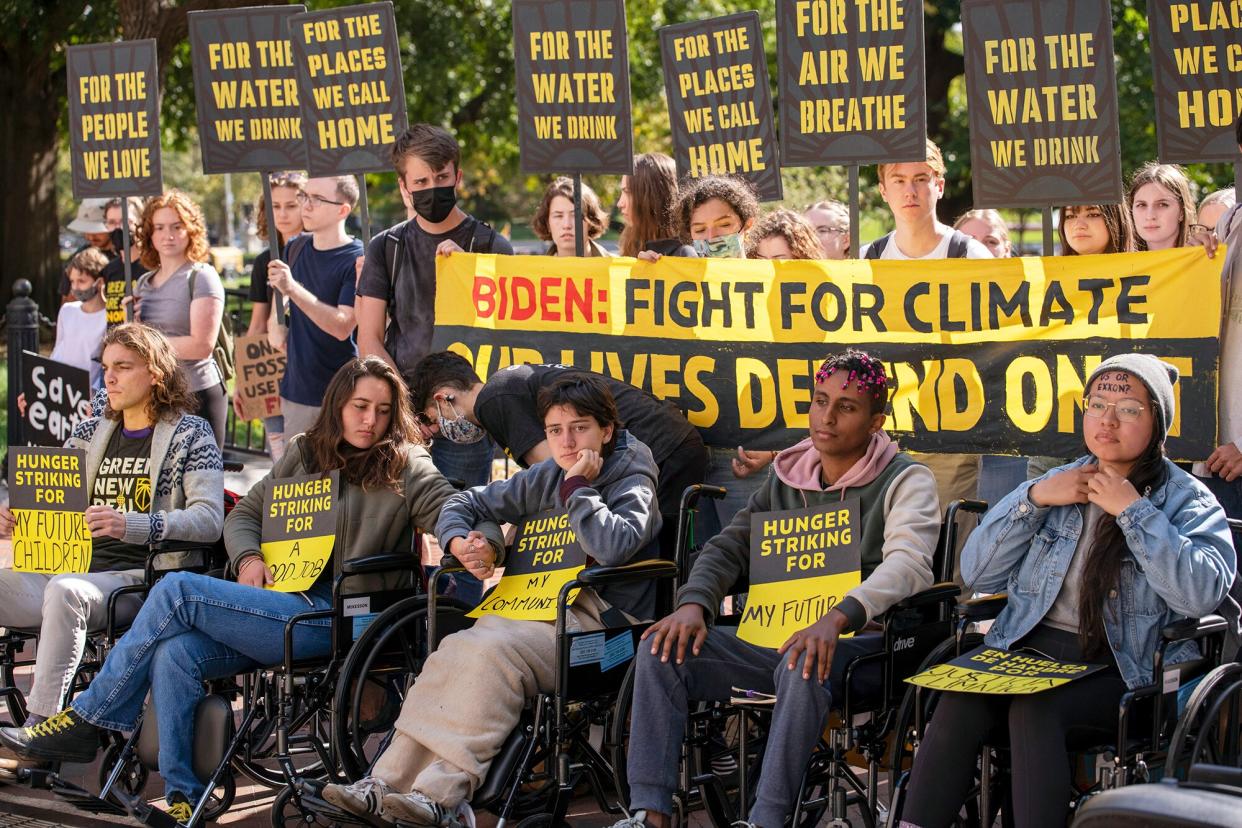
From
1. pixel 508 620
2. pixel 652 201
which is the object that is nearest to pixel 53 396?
pixel 652 201

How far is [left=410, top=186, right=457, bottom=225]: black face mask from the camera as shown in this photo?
6.67 meters

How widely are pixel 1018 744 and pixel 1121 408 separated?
935mm

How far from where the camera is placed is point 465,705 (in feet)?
16.3

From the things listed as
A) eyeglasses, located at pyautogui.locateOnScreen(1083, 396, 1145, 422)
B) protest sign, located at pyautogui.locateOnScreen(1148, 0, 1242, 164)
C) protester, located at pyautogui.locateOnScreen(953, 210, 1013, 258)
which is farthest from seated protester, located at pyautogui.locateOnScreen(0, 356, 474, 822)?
protester, located at pyautogui.locateOnScreen(953, 210, 1013, 258)

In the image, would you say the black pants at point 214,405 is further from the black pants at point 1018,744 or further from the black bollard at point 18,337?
the black pants at point 1018,744

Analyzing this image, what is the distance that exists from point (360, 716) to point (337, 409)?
1.06 m

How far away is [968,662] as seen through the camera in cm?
448

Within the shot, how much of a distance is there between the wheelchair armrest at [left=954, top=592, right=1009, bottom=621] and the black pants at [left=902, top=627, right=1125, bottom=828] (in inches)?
11.6

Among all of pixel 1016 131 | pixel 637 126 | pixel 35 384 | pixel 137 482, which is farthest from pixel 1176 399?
pixel 637 126

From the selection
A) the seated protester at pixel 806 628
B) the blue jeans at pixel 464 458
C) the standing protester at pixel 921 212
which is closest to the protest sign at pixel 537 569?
the seated protester at pixel 806 628

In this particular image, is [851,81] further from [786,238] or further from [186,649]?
[186,649]

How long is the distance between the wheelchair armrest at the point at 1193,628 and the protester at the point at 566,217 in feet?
12.2

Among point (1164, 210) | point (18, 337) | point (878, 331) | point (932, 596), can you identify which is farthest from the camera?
point (18, 337)

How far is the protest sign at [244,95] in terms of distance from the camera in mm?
7523
